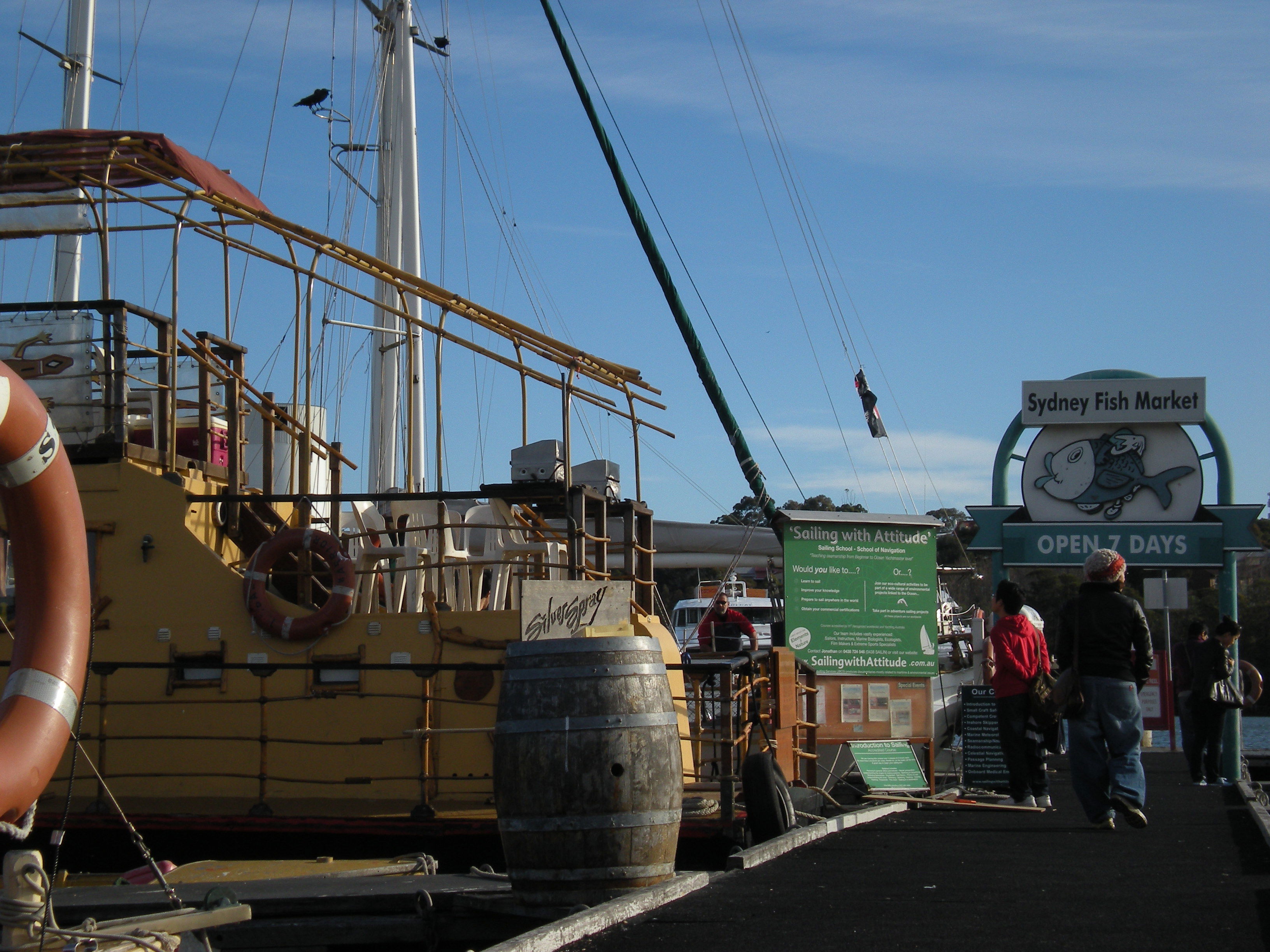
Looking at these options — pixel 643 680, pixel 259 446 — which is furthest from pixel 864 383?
pixel 643 680

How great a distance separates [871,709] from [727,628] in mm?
5087

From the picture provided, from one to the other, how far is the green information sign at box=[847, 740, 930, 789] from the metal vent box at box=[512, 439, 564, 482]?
143 inches

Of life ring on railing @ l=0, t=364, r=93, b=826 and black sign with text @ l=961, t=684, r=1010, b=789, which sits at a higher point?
life ring on railing @ l=0, t=364, r=93, b=826

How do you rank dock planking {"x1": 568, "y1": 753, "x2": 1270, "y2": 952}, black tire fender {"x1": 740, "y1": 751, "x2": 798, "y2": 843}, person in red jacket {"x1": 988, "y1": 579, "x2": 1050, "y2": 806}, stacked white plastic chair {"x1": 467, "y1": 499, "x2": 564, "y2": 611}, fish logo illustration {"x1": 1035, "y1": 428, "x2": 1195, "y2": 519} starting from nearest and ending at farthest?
dock planking {"x1": 568, "y1": 753, "x2": 1270, "y2": 952}
black tire fender {"x1": 740, "y1": 751, "x2": 798, "y2": 843}
person in red jacket {"x1": 988, "y1": 579, "x2": 1050, "y2": 806}
stacked white plastic chair {"x1": 467, "y1": 499, "x2": 564, "y2": 611}
fish logo illustration {"x1": 1035, "y1": 428, "x2": 1195, "y2": 519}

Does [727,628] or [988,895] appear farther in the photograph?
[727,628]

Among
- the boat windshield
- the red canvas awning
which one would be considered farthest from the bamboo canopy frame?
the boat windshield

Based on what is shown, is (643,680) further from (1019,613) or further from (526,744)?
(1019,613)

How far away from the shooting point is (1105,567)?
27.5 feet

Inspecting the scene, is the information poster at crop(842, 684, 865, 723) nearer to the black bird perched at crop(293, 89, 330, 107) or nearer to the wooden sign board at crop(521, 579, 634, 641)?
the wooden sign board at crop(521, 579, 634, 641)

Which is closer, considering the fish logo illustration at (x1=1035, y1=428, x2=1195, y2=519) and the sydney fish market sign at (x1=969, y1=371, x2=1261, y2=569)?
the sydney fish market sign at (x1=969, y1=371, x2=1261, y2=569)

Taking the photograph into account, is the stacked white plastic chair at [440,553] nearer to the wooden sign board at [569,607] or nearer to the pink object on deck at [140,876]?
the wooden sign board at [569,607]

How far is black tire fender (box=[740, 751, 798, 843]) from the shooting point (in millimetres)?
8742

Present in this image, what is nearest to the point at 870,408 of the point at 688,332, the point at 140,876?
the point at 688,332

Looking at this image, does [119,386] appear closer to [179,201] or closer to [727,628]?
[179,201]
